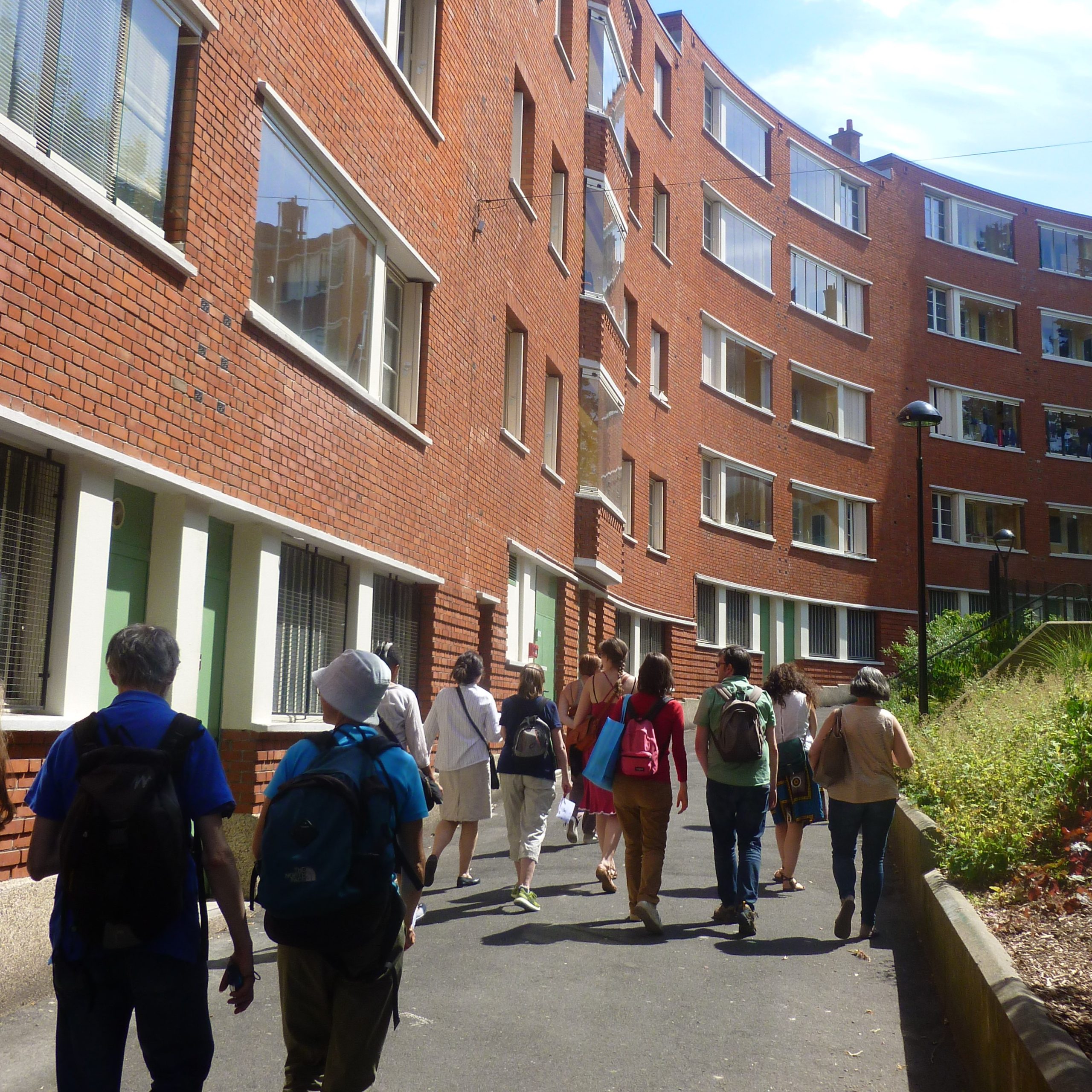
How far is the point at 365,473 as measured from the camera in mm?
11281

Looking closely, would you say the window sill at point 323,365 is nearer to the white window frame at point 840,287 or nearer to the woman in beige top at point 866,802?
the woman in beige top at point 866,802

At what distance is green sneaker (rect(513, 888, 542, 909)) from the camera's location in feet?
28.3

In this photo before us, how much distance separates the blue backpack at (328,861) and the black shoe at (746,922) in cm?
452

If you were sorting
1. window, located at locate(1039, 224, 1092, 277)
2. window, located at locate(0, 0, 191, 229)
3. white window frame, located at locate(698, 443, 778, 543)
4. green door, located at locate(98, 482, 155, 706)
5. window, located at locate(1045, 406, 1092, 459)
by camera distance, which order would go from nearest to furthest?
window, located at locate(0, 0, 191, 229), green door, located at locate(98, 482, 155, 706), white window frame, located at locate(698, 443, 778, 543), window, located at locate(1045, 406, 1092, 459), window, located at locate(1039, 224, 1092, 277)

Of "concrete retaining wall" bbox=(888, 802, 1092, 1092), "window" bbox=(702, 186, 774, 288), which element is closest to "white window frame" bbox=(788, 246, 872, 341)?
"window" bbox=(702, 186, 774, 288)

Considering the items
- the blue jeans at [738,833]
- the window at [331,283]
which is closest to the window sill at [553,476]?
the window at [331,283]

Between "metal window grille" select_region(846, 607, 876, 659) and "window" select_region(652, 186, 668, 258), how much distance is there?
42.1ft

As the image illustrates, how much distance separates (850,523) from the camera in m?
35.9

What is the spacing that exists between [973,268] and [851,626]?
42.8 feet

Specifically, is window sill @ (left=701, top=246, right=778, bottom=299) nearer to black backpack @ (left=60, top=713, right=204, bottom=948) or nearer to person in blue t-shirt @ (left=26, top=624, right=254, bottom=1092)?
person in blue t-shirt @ (left=26, top=624, right=254, bottom=1092)

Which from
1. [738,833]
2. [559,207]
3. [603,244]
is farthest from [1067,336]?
[738,833]

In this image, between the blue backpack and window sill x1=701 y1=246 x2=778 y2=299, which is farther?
window sill x1=701 y1=246 x2=778 y2=299

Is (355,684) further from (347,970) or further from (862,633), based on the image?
→ (862,633)

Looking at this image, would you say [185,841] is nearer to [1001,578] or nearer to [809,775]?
[809,775]
